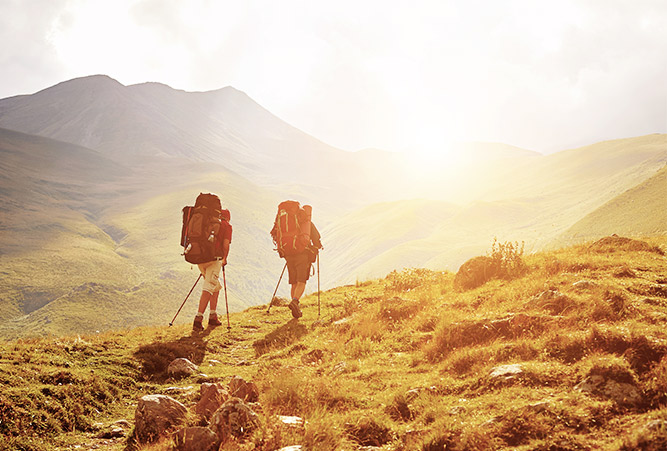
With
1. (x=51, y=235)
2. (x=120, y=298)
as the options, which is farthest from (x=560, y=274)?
(x=51, y=235)

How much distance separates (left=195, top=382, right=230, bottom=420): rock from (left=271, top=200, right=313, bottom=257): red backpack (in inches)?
308

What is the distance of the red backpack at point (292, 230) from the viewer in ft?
44.5

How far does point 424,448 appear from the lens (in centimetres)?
451

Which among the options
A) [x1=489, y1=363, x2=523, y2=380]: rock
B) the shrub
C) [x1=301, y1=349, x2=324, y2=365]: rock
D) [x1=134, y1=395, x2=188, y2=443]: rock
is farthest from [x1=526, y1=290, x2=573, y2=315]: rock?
[x1=134, y1=395, x2=188, y2=443]: rock

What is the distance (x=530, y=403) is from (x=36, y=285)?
19222cm

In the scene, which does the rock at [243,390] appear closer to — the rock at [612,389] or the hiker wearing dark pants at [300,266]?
the rock at [612,389]

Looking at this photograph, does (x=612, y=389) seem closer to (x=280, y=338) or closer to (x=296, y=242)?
(x=280, y=338)

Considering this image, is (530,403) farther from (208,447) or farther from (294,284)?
(294,284)

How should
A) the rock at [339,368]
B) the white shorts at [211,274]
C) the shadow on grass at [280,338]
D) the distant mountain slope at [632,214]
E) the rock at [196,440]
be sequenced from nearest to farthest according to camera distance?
the rock at [196,440] → the rock at [339,368] → the shadow on grass at [280,338] → the white shorts at [211,274] → the distant mountain slope at [632,214]

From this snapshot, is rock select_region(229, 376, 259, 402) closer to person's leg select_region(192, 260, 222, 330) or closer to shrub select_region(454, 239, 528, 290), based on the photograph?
person's leg select_region(192, 260, 222, 330)

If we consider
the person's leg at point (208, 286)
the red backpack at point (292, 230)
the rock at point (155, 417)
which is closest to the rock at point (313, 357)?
the rock at point (155, 417)

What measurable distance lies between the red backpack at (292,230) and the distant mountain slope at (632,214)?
45.4m

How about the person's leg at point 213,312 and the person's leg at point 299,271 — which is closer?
the person's leg at point 213,312

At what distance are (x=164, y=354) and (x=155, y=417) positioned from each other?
3902mm
